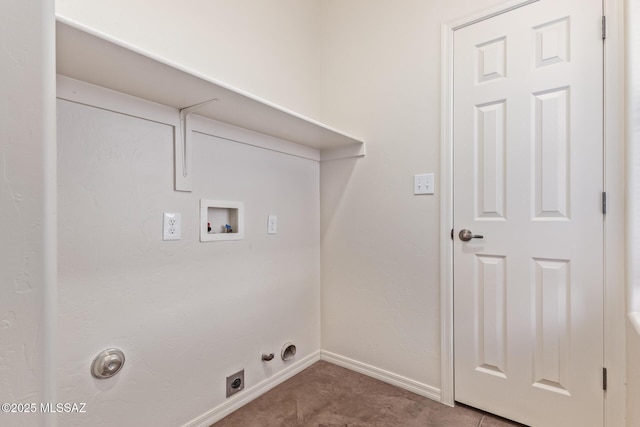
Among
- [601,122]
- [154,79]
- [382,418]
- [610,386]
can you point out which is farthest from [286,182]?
[610,386]

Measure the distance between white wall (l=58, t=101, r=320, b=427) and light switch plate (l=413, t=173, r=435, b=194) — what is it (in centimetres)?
81

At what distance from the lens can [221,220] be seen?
159 centimetres

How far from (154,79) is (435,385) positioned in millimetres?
1992

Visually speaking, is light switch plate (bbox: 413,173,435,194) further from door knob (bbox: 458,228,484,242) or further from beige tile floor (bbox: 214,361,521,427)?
beige tile floor (bbox: 214,361,521,427)

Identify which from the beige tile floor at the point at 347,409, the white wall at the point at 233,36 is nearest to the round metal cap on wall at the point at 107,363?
the beige tile floor at the point at 347,409

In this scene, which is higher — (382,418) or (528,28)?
(528,28)

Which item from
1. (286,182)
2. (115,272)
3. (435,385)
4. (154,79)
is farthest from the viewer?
(286,182)

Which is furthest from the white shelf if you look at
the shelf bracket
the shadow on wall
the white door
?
the white door

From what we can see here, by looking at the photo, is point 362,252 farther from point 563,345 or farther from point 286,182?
point 563,345

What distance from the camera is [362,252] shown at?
1.97 m

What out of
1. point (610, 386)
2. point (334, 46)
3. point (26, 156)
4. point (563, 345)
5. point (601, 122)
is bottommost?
point (610, 386)

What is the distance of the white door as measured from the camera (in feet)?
4.24

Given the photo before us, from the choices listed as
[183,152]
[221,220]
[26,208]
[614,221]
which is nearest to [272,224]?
[221,220]

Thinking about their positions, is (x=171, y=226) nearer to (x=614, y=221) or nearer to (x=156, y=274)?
(x=156, y=274)
